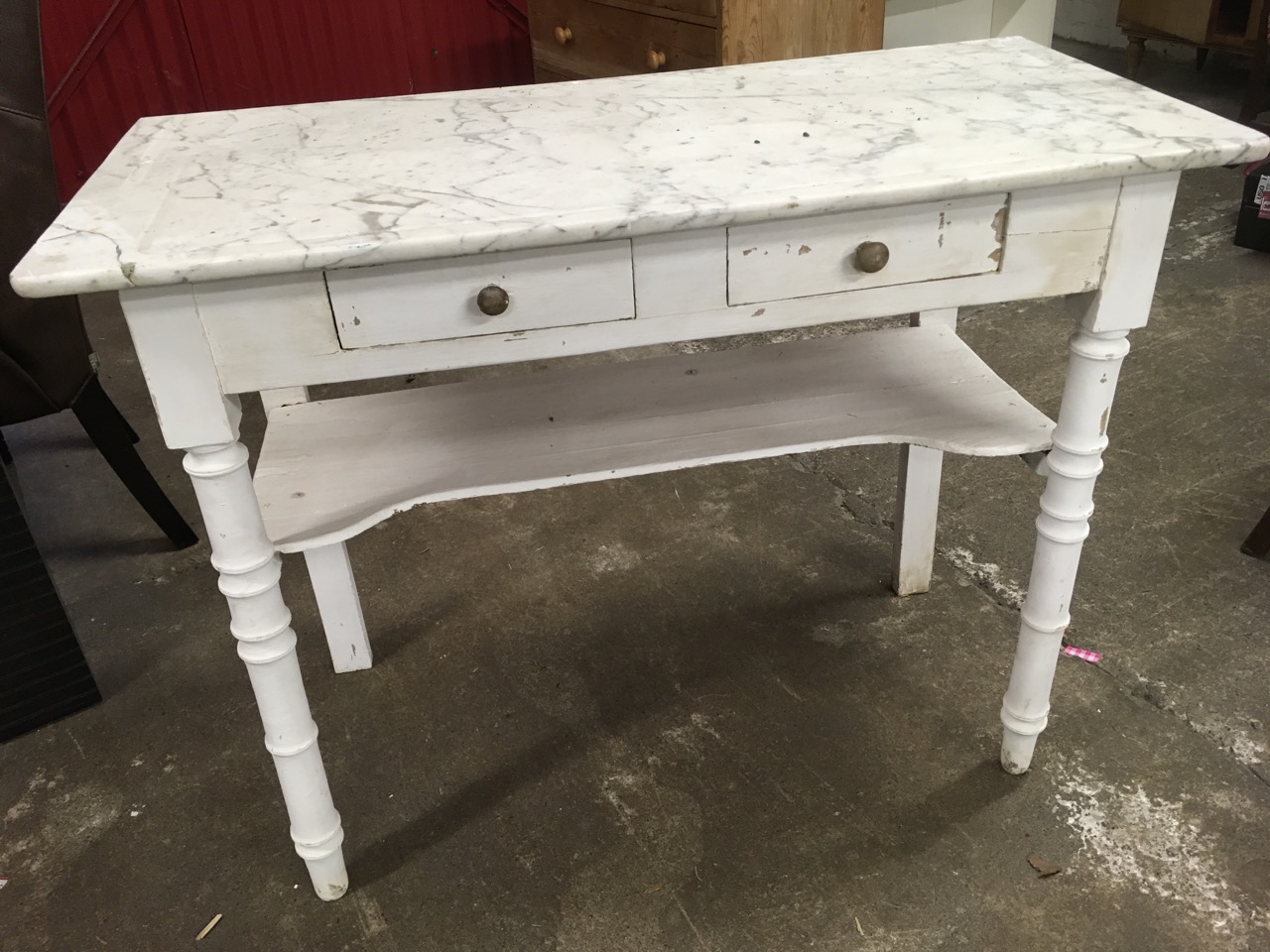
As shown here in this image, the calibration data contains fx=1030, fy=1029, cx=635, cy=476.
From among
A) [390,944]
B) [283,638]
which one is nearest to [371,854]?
[390,944]

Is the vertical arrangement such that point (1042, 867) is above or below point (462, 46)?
below

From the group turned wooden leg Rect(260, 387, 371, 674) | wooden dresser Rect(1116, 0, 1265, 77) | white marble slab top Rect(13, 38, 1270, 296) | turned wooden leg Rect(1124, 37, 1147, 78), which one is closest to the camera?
white marble slab top Rect(13, 38, 1270, 296)

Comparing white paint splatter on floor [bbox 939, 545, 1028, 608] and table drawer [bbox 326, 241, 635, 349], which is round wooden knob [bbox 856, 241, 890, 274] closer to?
table drawer [bbox 326, 241, 635, 349]

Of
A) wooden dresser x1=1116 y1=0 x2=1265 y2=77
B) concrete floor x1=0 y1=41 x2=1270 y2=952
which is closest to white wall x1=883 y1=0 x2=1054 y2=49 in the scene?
wooden dresser x1=1116 y1=0 x2=1265 y2=77

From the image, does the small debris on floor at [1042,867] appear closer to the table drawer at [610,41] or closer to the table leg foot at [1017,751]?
the table leg foot at [1017,751]

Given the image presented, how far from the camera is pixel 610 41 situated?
121 inches

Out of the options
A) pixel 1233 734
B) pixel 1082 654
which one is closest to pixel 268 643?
pixel 1082 654

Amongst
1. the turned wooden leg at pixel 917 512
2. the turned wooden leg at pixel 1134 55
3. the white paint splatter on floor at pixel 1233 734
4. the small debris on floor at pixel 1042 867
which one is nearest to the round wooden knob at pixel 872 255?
the turned wooden leg at pixel 917 512

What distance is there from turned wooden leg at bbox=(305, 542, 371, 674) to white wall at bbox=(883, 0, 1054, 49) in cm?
266

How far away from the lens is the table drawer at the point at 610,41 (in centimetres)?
273

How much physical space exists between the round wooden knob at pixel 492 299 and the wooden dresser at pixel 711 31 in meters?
1.81

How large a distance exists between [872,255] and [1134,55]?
13.6ft

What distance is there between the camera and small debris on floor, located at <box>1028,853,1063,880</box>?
1367 millimetres

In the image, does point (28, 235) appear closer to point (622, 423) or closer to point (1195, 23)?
point (622, 423)
